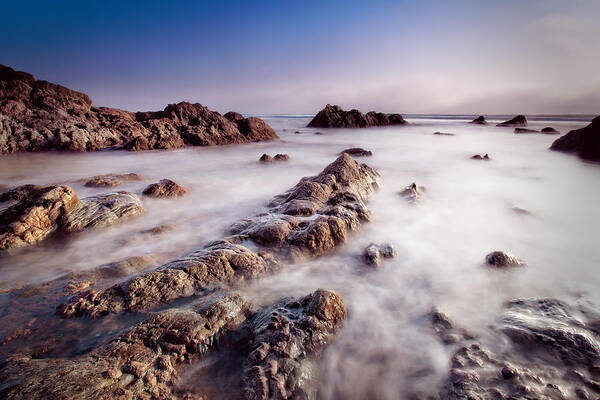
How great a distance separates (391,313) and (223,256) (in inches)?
65.2

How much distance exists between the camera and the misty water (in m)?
2.00

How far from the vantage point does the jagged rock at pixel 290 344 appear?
5.29ft

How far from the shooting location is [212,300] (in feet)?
7.06

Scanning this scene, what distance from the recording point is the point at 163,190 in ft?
18.1

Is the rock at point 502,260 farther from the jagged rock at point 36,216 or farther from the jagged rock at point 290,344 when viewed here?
the jagged rock at point 36,216

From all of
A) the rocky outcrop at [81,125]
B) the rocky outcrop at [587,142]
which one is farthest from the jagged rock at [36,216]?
the rocky outcrop at [587,142]

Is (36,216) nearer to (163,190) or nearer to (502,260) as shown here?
(163,190)

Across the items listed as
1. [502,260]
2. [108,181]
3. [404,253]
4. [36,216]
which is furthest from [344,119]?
[36,216]

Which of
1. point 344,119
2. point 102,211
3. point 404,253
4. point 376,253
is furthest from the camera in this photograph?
point 344,119

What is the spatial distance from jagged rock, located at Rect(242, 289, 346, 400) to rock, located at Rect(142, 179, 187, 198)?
4.27 metres

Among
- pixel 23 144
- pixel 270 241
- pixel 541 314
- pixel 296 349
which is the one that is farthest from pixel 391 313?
pixel 23 144

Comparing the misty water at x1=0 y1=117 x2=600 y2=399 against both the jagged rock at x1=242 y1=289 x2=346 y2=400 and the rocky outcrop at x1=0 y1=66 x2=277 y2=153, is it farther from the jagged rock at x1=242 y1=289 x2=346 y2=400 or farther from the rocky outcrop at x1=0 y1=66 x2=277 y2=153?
the rocky outcrop at x1=0 y1=66 x2=277 y2=153

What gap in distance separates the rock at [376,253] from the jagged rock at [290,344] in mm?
948

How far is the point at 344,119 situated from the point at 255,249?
26.9 meters
